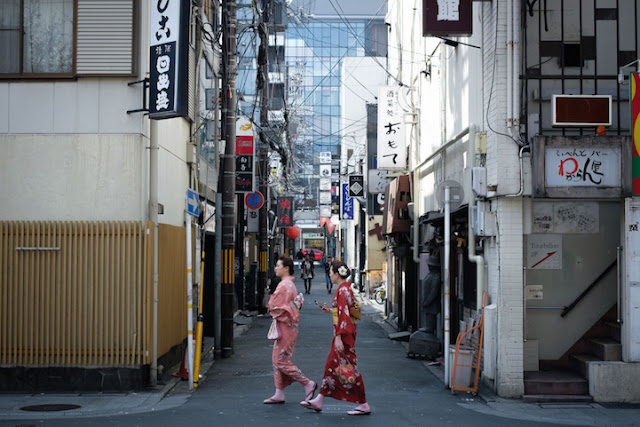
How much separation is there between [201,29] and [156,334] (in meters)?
7.27

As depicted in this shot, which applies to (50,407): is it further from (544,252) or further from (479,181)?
(544,252)

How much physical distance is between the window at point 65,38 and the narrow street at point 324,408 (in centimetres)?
513

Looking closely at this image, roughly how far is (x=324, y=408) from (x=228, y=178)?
6.77 metres

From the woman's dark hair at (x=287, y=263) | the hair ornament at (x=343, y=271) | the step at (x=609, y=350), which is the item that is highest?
the woman's dark hair at (x=287, y=263)

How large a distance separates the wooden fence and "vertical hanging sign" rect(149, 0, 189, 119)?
6.85 ft

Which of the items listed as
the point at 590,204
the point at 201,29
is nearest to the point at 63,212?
the point at 201,29

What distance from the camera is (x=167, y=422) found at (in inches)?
354

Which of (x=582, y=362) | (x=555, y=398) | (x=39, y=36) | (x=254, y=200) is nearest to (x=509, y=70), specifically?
(x=582, y=362)

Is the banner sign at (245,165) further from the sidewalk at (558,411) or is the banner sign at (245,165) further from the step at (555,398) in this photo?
the step at (555,398)

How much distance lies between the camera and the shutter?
1158 centimetres

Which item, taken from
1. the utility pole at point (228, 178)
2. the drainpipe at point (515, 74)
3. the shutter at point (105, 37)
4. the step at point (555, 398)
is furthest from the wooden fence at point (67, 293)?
the drainpipe at point (515, 74)

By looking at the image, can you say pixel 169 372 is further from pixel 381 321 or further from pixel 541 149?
pixel 381 321

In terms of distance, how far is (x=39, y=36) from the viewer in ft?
38.8

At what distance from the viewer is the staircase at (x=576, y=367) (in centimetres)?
1100
